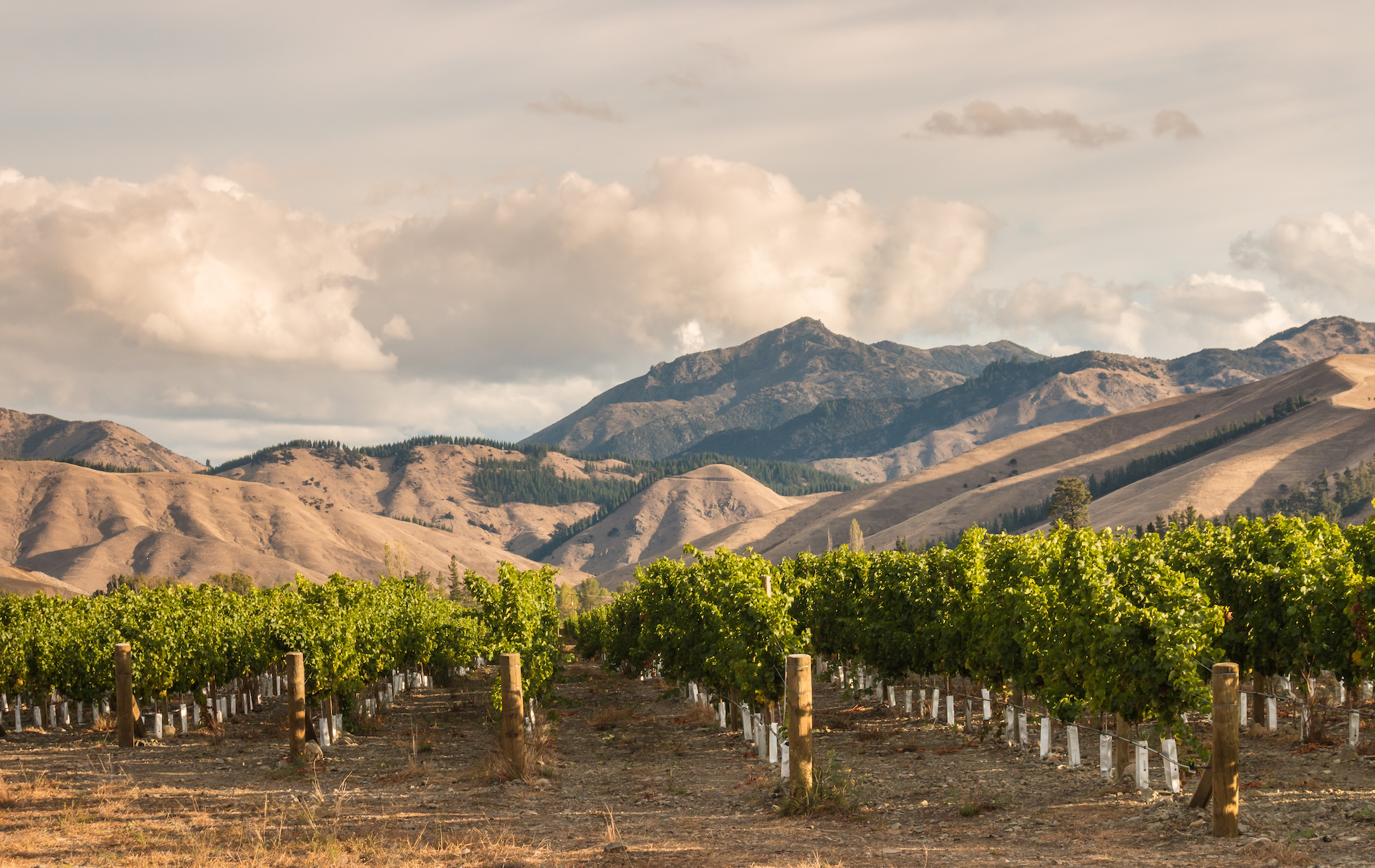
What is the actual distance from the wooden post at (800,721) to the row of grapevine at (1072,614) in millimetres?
5274

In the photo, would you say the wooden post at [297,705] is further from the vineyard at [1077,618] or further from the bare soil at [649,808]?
the vineyard at [1077,618]

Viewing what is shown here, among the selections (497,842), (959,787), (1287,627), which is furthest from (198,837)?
(1287,627)

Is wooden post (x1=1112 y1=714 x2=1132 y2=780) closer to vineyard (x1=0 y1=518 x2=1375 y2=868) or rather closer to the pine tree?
vineyard (x1=0 y1=518 x2=1375 y2=868)

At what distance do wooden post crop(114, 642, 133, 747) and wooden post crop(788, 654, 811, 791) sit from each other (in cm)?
1881

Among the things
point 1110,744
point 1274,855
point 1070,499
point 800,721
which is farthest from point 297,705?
point 1070,499

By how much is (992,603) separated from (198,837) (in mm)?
17647

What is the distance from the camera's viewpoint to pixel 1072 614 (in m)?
18.4

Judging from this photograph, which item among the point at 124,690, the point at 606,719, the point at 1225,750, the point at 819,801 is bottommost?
the point at 606,719

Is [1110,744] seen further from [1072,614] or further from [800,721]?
[800,721]

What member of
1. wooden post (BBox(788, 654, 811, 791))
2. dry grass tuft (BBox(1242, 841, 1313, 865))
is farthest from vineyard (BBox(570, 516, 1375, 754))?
wooden post (BBox(788, 654, 811, 791))

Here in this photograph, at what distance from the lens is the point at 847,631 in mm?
31078

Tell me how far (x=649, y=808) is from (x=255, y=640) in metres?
19.8

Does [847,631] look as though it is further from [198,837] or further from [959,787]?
[198,837]

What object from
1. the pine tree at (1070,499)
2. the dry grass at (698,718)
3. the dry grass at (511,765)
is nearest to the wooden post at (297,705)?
the dry grass at (511,765)
